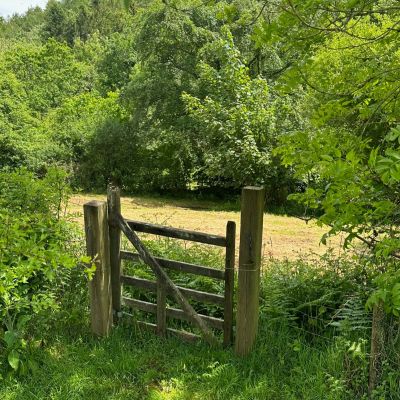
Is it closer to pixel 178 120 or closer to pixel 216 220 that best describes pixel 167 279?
pixel 216 220

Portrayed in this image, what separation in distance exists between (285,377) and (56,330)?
214 cm

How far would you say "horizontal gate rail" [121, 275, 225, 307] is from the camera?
13.3 feet

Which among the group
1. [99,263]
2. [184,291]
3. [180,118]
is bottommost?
[184,291]

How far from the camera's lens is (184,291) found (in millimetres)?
4207

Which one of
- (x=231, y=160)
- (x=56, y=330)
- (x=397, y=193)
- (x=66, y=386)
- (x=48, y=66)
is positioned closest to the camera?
(x=397, y=193)

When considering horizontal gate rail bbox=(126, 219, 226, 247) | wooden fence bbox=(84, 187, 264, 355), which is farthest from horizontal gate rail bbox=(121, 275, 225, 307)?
horizontal gate rail bbox=(126, 219, 226, 247)

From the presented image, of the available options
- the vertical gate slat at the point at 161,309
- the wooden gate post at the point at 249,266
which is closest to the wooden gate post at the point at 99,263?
the vertical gate slat at the point at 161,309

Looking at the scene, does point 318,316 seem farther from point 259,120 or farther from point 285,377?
point 259,120

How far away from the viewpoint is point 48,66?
2655 cm

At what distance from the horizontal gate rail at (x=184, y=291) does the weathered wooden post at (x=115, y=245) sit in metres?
Result: 0.09

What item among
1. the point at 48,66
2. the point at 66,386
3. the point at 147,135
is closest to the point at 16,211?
the point at 66,386

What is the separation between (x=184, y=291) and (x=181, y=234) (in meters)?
0.53

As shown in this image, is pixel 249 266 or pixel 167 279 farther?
pixel 167 279

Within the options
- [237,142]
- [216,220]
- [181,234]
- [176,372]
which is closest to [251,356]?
[176,372]
